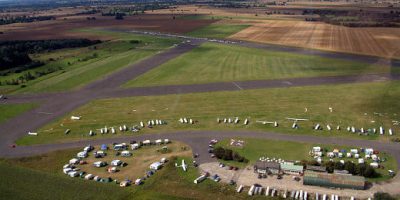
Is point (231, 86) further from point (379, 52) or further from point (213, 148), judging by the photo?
point (379, 52)

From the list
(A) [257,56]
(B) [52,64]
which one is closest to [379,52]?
(A) [257,56]

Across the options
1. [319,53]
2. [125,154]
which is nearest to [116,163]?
[125,154]

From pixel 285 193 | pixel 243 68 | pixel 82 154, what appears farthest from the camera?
pixel 243 68

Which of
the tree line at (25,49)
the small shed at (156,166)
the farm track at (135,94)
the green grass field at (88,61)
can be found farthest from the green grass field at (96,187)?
the tree line at (25,49)

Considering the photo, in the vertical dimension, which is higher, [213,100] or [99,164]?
[213,100]

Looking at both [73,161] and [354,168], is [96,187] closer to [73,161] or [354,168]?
[73,161]
